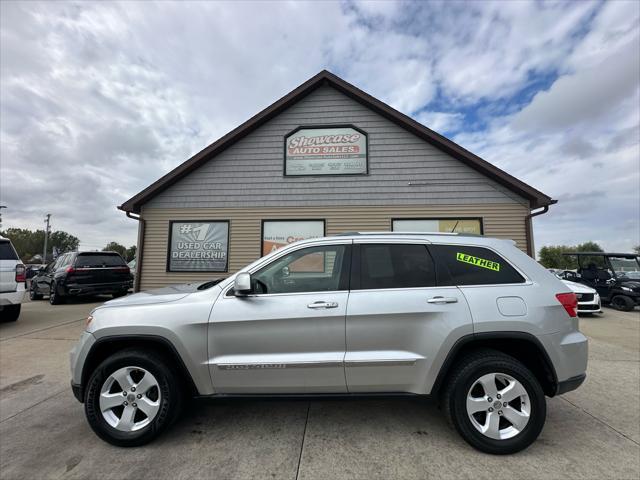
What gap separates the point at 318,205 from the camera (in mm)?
8703

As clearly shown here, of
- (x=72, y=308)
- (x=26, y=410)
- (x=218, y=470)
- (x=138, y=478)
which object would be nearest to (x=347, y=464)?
(x=218, y=470)

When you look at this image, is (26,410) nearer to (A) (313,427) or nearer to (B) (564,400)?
(A) (313,427)

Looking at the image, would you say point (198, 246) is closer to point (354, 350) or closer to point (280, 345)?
point (280, 345)

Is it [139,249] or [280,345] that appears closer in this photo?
[280,345]

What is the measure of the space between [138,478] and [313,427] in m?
1.35

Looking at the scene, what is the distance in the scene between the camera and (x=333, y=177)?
880 cm

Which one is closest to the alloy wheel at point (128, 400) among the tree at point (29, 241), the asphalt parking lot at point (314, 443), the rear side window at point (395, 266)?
the asphalt parking lot at point (314, 443)

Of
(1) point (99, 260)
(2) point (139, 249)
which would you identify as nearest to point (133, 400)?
(2) point (139, 249)

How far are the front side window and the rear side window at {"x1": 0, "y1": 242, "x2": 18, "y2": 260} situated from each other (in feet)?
23.0

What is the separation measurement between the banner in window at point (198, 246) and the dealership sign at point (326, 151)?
253 cm

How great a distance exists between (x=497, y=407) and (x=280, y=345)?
1.74m

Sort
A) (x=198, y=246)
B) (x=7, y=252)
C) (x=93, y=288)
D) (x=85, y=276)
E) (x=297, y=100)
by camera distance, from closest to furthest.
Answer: (x=7, y=252) → (x=198, y=246) → (x=297, y=100) → (x=85, y=276) → (x=93, y=288)

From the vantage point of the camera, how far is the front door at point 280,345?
2576mm

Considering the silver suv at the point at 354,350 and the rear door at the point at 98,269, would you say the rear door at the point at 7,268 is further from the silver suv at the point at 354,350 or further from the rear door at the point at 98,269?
the silver suv at the point at 354,350
